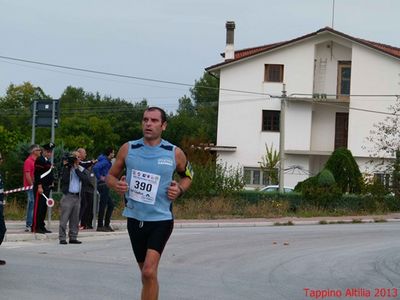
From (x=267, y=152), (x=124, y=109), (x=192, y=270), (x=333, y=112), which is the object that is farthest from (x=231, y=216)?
(x=124, y=109)

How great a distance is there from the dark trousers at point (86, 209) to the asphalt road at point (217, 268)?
116 cm

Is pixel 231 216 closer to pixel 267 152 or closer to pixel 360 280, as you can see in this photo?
pixel 360 280

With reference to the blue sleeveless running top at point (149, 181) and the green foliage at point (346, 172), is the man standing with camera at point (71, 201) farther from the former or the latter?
the green foliage at point (346, 172)

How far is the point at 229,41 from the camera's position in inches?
2112

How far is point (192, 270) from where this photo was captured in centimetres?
1225

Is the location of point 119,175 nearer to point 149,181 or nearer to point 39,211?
point 149,181

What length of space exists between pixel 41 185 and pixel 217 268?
18.2 ft

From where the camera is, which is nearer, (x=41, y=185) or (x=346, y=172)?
(x=41, y=185)

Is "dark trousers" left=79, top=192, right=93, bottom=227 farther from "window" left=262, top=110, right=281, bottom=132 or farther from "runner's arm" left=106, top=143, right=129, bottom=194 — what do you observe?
"window" left=262, top=110, right=281, bottom=132

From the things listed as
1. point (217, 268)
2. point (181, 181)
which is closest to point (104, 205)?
point (217, 268)

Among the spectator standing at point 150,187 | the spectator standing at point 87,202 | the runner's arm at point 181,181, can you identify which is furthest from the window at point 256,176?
the spectator standing at point 150,187

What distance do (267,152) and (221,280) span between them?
3825 centimetres

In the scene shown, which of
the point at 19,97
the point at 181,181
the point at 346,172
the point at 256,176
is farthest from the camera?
the point at 19,97

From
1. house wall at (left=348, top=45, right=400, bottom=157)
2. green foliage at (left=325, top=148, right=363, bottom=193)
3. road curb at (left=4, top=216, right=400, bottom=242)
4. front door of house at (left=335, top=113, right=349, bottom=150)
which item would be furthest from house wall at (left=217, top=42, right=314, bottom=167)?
road curb at (left=4, top=216, right=400, bottom=242)
